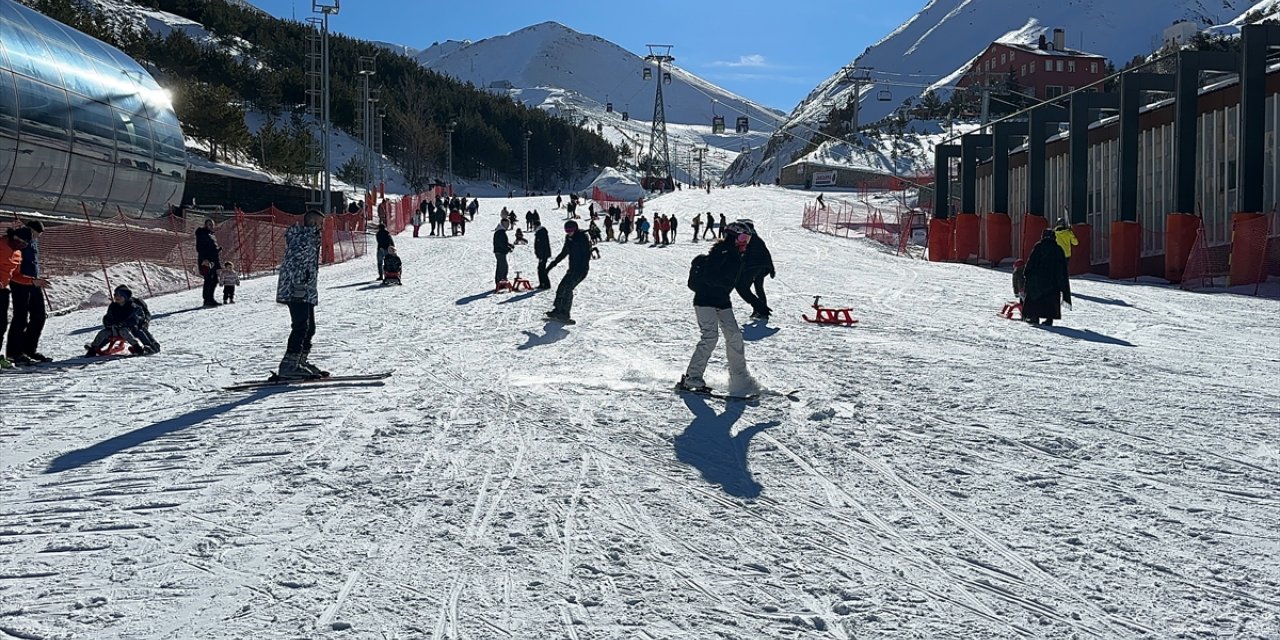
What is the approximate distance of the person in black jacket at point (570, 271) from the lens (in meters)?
14.6

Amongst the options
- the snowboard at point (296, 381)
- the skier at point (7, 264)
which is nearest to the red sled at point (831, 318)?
the snowboard at point (296, 381)

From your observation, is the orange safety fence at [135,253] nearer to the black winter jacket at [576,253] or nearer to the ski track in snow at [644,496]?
the ski track in snow at [644,496]

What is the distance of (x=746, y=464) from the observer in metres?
6.49

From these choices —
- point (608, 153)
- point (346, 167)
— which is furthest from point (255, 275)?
point (608, 153)

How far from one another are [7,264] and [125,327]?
57.2 inches

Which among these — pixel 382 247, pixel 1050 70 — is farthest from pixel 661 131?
pixel 382 247

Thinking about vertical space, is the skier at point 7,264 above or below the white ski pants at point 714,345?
above

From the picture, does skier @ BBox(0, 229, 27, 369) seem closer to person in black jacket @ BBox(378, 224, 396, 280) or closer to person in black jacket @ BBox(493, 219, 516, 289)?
person in black jacket @ BBox(493, 219, 516, 289)

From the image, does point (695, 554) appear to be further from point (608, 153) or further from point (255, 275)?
point (608, 153)

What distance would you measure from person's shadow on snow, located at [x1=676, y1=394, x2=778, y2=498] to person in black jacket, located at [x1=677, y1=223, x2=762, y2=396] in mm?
318

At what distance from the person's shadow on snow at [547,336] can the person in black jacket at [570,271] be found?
26 cm

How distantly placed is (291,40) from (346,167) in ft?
150

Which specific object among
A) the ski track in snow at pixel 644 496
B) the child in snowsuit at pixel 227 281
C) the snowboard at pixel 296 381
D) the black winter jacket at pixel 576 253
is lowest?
the ski track in snow at pixel 644 496

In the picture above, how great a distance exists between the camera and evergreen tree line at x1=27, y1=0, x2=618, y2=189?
57.7 m
